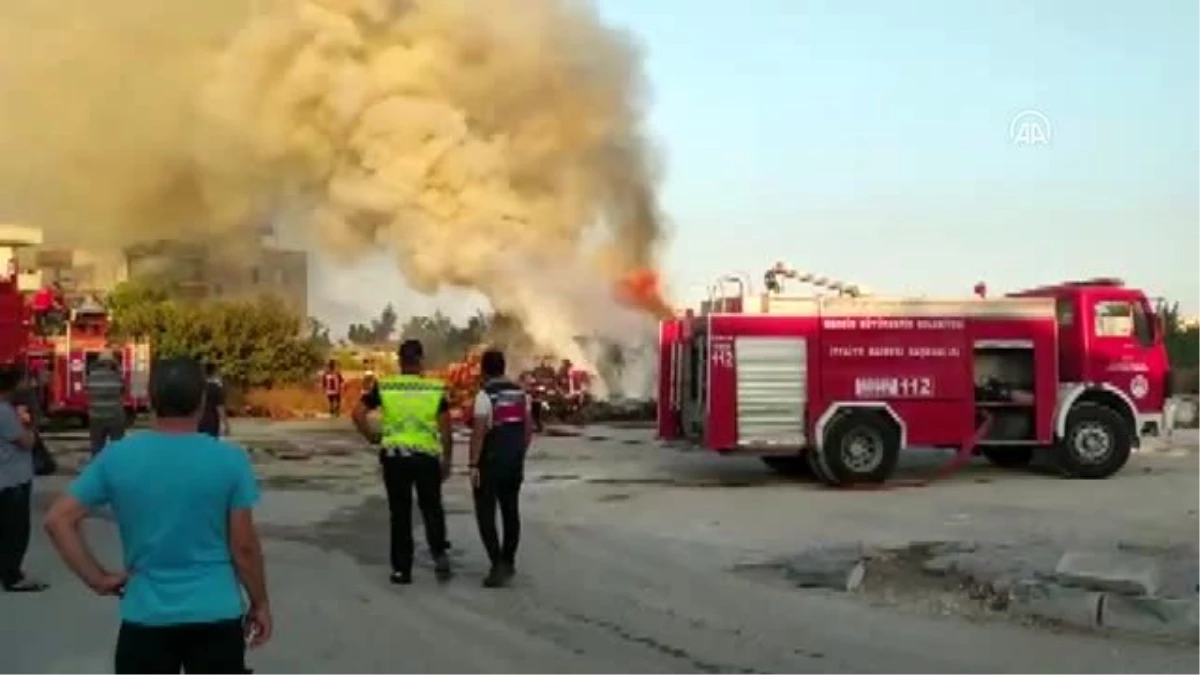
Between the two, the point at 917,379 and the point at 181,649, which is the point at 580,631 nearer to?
the point at 181,649

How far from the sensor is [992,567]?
10281mm

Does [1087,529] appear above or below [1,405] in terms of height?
below

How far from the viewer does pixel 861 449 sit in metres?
17.2

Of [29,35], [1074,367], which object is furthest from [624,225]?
[1074,367]

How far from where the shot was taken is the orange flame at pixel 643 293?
1265 inches

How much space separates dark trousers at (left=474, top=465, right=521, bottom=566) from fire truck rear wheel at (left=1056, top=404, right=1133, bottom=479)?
9.86 meters

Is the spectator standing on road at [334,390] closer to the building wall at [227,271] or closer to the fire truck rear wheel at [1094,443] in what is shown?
the building wall at [227,271]

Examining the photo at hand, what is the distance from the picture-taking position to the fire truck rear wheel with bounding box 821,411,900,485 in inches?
671

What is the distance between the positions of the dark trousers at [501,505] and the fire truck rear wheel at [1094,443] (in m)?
9.86

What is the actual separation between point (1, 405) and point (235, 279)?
30.1m

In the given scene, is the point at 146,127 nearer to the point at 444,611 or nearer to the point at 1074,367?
the point at 1074,367

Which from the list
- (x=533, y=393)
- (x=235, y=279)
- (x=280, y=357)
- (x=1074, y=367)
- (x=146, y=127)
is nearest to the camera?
(x=1074, y=367)

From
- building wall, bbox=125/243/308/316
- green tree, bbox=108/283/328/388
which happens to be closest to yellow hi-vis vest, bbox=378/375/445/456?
building wall, bbox=125/243/308/316

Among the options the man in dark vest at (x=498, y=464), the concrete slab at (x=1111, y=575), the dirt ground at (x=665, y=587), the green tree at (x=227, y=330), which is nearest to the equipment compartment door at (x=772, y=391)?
the dirt ground at (x=665, y=587)
